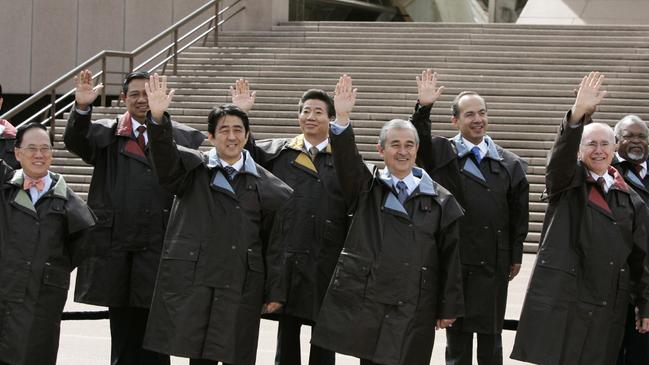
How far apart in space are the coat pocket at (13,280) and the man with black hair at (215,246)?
77 centimetres

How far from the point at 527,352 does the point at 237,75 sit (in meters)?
13.4

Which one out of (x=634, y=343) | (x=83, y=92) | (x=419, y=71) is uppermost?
(x=419, y=71)

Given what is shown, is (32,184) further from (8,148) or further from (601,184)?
(601,184)

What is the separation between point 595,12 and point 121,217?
18504 millimetres

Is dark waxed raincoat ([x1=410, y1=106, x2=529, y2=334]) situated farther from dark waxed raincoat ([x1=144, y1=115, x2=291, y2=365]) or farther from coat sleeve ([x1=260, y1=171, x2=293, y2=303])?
dark waxed raincoat ([x1=144, y1=115, x2=291, y2=365])

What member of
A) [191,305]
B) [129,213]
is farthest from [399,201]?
[129,213]

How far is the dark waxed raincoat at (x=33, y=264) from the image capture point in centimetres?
694

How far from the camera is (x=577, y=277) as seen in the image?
7.06 meters

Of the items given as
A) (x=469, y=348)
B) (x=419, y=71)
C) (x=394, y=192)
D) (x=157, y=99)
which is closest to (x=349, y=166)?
(x=394, y=192)

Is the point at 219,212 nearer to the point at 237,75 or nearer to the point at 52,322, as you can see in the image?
the point at 52,322

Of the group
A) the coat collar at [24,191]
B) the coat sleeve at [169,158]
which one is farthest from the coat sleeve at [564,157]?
the coat collar at [24,191]

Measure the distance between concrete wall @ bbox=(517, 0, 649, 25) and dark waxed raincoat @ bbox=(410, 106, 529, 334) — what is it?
17025 millimetres

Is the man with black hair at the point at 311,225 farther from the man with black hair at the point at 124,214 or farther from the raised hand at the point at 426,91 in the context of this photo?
the man with black hair at the point at 124,214

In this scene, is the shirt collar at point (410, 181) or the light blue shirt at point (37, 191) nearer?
the shirt collar at point (410, 181)
